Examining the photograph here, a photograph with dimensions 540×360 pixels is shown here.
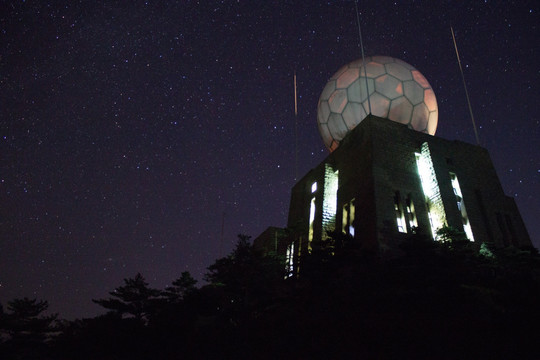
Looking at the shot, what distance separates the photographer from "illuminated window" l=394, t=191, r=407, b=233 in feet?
41.3

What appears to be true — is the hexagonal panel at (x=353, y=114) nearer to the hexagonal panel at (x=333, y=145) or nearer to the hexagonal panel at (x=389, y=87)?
the hexagonal panel at (x=389, y=87)

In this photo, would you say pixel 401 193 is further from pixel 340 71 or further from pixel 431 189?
pixel 340 71

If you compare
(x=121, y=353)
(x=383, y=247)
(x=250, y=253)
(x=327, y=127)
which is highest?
(x=327, y=127)

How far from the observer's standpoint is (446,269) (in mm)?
7750

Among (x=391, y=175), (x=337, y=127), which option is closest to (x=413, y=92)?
(x=337, y=127)

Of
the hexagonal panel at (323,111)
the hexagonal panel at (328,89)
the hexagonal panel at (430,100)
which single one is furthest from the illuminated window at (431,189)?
the hexagonal panel at (328,89)

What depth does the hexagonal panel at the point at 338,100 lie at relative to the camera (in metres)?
16.9

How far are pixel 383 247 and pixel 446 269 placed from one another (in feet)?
12.0

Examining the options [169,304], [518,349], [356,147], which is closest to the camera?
[518,349]

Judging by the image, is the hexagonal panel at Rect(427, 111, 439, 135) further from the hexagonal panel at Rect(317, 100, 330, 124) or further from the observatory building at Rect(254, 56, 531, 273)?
the hexagonal panel at Rect(317, 100, 330, 124)

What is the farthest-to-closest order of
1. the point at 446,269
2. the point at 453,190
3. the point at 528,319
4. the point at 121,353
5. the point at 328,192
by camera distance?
1. the point at 328,192
2. the point at 453,190
3. the point at 121,353
4. the point at 446,269
5. the point at 528,319

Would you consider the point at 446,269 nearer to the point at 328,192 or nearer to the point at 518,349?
the point at 518,349

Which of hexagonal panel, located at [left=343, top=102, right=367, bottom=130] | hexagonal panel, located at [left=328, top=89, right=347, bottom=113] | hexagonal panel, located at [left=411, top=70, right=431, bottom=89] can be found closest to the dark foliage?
hexagonal panel, located at [left=343, top=102, right=367, bottom=130]

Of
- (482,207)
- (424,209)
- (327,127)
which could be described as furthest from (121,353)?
(482,207)
